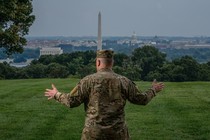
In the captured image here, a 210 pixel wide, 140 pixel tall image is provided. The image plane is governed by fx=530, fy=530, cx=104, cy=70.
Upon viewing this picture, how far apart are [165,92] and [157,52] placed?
6196 centimetres

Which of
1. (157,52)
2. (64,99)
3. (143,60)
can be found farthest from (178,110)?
(157,52)

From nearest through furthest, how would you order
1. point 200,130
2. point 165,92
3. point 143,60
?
point 200,130 → point 165,92 → point 143,60

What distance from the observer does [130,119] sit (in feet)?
58.1

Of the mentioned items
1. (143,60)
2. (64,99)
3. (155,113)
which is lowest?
(143,60)

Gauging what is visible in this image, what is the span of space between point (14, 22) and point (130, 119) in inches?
311

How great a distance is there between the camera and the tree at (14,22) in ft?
66.4

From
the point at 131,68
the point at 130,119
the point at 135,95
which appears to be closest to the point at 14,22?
the point at 130,119

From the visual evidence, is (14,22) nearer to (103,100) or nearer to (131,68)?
(103,100)

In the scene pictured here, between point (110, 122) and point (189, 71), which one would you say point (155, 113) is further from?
point (189, 71)

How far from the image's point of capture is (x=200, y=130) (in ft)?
49.7

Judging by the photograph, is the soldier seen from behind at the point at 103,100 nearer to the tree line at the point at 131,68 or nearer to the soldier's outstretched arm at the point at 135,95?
the soldier's outstretched arm at the point at 135,95

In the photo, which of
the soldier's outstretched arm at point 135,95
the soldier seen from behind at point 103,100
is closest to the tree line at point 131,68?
the soldier's outstretched arm at point 135,95

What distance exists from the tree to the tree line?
38837mm

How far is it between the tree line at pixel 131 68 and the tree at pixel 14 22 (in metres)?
38.8
